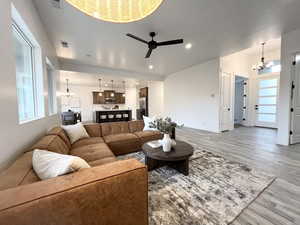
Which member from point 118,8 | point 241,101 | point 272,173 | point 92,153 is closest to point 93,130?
point 92,153

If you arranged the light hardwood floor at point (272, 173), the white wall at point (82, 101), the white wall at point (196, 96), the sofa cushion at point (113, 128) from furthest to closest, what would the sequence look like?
the white wall at point (82, 101) < the white wall at point (196, 96) < the sofa cushion at point (113, 128) < the light hardwood floor at point (272, 173)

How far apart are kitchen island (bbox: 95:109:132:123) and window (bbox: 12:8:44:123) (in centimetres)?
452

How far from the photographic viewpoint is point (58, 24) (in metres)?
2.86

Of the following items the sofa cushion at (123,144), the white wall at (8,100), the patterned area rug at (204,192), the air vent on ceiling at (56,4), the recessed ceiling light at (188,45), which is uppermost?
the recessed ceiling light at (188,45)

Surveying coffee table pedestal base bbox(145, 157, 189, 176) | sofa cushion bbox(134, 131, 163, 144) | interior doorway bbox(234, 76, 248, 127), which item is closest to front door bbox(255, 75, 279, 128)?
interior doorway bbox(234, 76, 248, 127)

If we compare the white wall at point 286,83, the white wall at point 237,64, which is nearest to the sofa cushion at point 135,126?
the white wall at point 286,83

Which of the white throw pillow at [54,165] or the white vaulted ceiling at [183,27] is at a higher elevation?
the white vaulted ceiling at [183,27]

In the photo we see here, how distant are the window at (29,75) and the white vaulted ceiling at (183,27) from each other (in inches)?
27.3

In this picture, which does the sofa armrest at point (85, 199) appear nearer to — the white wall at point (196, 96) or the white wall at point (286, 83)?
the white wall at point (286, 83)

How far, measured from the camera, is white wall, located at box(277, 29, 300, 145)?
3346 millimetres

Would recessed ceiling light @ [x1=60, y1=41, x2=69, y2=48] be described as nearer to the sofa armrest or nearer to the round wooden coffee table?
the round wooden coffee table

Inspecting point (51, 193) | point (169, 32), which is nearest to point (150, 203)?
point (51, 193)

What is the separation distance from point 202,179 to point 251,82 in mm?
6253

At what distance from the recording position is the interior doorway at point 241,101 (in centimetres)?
648
